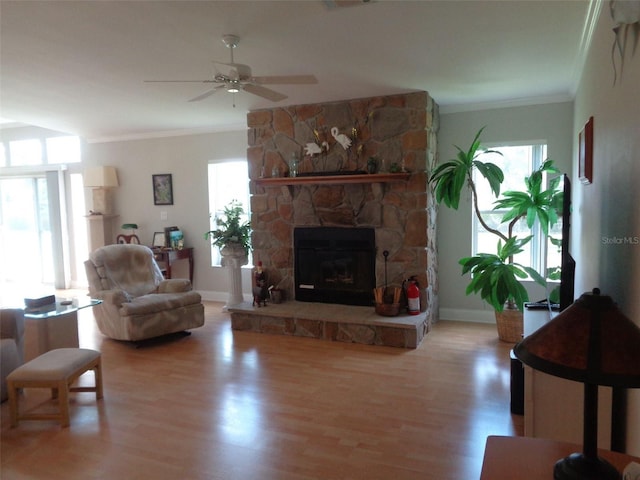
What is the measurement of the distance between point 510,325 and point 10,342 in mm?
4206

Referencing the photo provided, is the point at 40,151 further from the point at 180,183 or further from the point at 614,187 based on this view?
the point at 614,187

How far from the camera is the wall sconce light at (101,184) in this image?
6.52m

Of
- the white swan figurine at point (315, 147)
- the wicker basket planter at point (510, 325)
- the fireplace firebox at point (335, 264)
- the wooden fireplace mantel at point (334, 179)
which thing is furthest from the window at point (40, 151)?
the wicker basket planter at point (510, 325)

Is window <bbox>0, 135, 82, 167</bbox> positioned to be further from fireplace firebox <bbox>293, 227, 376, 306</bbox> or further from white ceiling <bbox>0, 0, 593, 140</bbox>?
fireplace firebox <bbox>293, 227, 376, 306</bbox>

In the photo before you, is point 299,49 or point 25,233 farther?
point 25,233

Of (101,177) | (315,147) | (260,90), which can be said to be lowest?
(101,177)

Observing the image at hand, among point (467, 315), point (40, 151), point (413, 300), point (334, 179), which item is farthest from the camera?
point (40, 151)

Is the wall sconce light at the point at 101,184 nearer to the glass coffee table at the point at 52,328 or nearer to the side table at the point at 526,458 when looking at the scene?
the glass coffee table at the point at 52,328

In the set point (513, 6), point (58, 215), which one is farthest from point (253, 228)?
point (58, 215)

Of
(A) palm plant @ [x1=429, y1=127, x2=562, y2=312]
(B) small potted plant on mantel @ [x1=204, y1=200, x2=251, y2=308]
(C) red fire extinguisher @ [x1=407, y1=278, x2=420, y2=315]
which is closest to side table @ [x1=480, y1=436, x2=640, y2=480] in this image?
(A) palm plant @ [x1=429, y1=127, x2=562, y2=312]

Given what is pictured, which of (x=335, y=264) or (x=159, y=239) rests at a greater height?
(x=159, y=239)

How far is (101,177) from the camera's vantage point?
21.4 feet

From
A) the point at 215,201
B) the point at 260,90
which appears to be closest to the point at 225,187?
the point at 215,201

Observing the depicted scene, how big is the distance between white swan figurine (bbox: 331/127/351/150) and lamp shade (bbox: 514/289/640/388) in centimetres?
368
